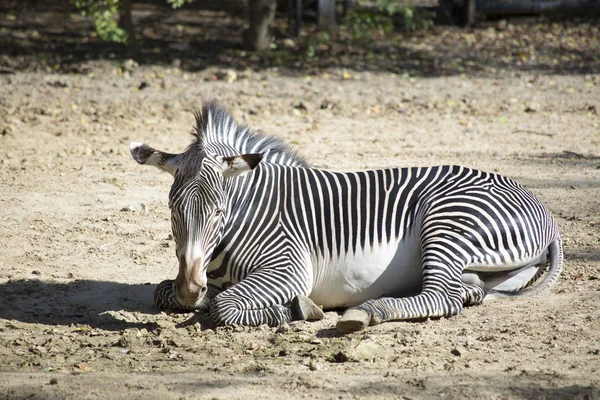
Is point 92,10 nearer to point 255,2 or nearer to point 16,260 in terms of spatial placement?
point 255,2

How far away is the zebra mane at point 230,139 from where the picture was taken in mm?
5642

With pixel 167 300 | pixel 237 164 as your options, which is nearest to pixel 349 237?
pixel 237 164

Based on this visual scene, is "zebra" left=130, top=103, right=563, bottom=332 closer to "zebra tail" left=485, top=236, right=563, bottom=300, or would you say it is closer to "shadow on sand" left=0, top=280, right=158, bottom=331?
"zebra tail" left=485, top=236, right=563, bottom=300

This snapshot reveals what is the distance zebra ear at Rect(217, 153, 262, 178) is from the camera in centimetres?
523

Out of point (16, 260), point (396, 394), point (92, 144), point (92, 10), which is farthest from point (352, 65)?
point (396, 394)

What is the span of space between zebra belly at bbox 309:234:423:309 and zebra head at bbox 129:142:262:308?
830 mm

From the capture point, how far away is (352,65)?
14.8m

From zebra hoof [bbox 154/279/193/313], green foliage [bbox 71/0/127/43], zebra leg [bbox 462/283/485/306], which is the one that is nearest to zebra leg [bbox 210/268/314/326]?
zebra hoof [bbox 154/279/193/313]

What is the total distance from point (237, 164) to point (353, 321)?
49.2 inches

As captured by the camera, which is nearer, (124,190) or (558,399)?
(558,399)

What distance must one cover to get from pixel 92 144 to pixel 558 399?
26.3 ft

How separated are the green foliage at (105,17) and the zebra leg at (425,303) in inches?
366

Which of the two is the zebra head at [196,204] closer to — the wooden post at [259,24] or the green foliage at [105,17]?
the green foliage at [105,17]

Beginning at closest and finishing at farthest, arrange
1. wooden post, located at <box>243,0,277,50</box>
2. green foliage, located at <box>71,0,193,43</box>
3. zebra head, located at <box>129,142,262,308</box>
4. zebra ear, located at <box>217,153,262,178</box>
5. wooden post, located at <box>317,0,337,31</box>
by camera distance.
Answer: zebra head, located at <box>129,142,262,308</box>
zebra ear, located at <box>217,153,262,178</box>
green foliage, located at <box>71,0,193,43</box>
wooden post, located at <box>243,0,277,50</box>
wooden post, located at <box>317,0,337,31</box>
